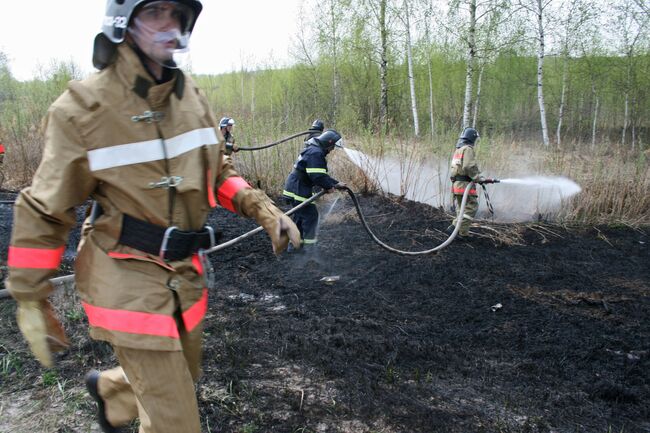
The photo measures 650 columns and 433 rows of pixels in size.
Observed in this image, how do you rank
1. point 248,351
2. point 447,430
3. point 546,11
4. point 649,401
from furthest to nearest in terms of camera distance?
point 546,11 < point 248,351 < point 649,401 < point 447,430

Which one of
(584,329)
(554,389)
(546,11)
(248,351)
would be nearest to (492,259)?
(584,329)

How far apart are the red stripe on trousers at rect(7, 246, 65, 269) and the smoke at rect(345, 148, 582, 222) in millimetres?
7527

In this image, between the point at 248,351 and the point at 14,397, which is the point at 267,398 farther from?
the point at 14,397

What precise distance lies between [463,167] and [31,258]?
6.70 meters

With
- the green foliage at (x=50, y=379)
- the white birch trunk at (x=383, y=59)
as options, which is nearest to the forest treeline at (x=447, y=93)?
the white birch trunk at (x=383, y=59)

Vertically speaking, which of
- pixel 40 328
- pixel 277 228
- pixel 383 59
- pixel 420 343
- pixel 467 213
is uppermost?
pixel 383 59

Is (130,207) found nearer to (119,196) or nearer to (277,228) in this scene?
(119,196)

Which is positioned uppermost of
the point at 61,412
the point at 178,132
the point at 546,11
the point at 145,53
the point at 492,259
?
the point at 546,11

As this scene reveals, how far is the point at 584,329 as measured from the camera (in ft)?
14.1

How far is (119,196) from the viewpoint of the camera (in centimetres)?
179

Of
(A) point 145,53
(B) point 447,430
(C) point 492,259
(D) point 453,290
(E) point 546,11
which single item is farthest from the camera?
(E) point 546,11

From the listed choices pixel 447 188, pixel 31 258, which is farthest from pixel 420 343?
pixel 447 188

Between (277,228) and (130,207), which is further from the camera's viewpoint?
(277,228)

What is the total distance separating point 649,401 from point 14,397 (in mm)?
3869
